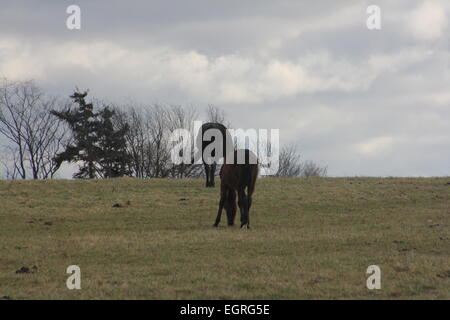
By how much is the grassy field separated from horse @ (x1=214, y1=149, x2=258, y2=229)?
0.65 metres

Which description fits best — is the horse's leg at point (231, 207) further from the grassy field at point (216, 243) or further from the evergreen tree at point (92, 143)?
the evergreen tree at point (92, 143)

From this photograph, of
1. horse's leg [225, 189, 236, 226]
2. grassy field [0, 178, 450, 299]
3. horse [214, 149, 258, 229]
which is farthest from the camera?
horse's leg [225, 189, 236, 226]

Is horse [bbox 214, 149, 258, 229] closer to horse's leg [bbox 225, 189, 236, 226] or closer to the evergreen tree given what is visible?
horse's leg [bbox 225, 189, 236, 226]

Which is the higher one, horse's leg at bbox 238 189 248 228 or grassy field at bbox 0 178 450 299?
horse's leg at bbox 238 189 248 228

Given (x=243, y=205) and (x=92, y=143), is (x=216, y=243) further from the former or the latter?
(x=92, y=143)

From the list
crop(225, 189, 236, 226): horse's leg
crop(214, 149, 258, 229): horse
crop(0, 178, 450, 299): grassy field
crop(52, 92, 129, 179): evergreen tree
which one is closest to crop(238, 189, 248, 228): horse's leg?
crop(214, 149, 258, 229): horse

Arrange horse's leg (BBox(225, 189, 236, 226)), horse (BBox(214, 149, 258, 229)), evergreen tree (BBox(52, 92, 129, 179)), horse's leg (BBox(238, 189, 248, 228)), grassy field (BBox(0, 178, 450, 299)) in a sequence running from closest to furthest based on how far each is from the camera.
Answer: grassy field (BBox(0, 178, 450, 299)) < horse (BBox(214, 149, 258, 229)) < horse's leg (BBox(238, 189, 248, 228)) < horse's leg (BBox(225, 189, 236, 226)) < evergreen tree (BBox(52, 92, 129, 179))

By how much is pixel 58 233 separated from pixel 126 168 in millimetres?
38564

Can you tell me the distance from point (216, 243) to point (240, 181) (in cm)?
351

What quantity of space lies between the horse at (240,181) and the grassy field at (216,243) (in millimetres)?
647

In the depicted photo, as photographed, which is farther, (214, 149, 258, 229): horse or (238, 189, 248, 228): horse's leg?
(238, 189, 248, 228): horse's leg

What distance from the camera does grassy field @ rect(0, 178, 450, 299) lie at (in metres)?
9.78

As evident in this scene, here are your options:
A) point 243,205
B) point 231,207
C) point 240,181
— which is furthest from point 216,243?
point 231,207
